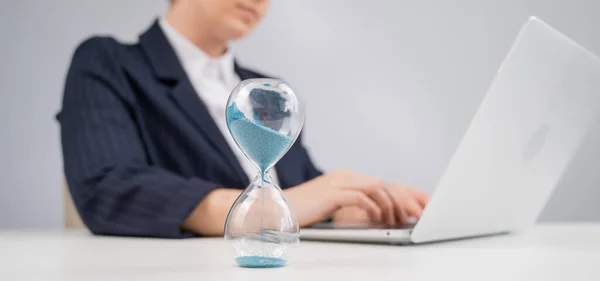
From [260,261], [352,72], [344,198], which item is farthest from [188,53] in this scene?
[352,72]

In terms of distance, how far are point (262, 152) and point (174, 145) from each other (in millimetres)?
732

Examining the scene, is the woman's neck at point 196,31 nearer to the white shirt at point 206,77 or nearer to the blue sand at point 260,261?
the white shirt at point 206,77

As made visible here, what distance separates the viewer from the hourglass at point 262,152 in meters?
0.57

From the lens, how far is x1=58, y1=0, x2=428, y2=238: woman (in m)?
1.00

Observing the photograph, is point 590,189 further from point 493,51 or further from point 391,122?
point 391,122

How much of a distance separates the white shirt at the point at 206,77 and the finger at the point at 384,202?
1.27 feet

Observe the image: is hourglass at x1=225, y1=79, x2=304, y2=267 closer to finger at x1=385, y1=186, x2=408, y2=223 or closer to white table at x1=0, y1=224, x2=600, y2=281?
white table at x1=0, y1=224, x2=600, y2=281

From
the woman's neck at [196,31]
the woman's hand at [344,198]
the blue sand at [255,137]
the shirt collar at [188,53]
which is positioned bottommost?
the woman's hand at [344,198]

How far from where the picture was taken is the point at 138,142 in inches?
46.8

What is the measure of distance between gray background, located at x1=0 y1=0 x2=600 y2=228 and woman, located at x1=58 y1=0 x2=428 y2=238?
0.80 m

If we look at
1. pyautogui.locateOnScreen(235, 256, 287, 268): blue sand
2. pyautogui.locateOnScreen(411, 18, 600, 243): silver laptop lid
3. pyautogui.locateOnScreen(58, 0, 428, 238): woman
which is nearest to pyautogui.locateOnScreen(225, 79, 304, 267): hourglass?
pyautogui.locateOnScreen(235, 256, 287, 268): blue sand

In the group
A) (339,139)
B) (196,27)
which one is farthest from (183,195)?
(339,139)

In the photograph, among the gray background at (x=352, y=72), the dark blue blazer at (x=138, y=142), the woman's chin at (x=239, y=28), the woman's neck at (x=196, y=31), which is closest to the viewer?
the dark blue blazer at (x=138, y=142)

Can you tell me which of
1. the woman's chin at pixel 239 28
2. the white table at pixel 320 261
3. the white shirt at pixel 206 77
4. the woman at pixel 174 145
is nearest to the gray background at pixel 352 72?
the woman at pixel 174 145
